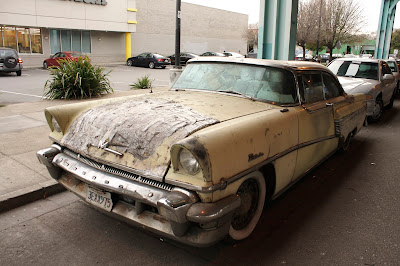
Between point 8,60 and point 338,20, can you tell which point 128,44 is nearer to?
point 8,60

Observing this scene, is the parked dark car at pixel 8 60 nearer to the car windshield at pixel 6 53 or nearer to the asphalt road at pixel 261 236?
the car windshield at pixel 6 53

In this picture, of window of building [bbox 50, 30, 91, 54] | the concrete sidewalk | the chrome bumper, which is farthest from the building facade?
the chrome bumper

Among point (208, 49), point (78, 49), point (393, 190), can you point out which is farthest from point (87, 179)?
point (208, 49)

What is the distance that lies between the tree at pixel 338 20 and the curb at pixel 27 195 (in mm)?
29353

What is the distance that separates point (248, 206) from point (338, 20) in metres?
30.2

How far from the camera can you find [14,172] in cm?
436

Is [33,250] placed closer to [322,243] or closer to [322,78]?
[322,243]

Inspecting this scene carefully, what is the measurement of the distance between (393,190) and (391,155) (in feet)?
6.04

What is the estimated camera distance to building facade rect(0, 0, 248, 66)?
26.0 metres

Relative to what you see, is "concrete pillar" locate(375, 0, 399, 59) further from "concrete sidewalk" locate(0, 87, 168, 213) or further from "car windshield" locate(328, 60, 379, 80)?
"concrete sidewalk" locate(0, 87, 168, 213)

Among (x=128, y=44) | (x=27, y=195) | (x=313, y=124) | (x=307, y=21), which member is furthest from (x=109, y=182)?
(x=128, y=44)

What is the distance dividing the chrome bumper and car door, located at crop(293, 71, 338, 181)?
150cm

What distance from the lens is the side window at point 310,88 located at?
3916 millimetres

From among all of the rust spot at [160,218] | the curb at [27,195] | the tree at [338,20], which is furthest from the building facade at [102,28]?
the rust spot at [160,218]
